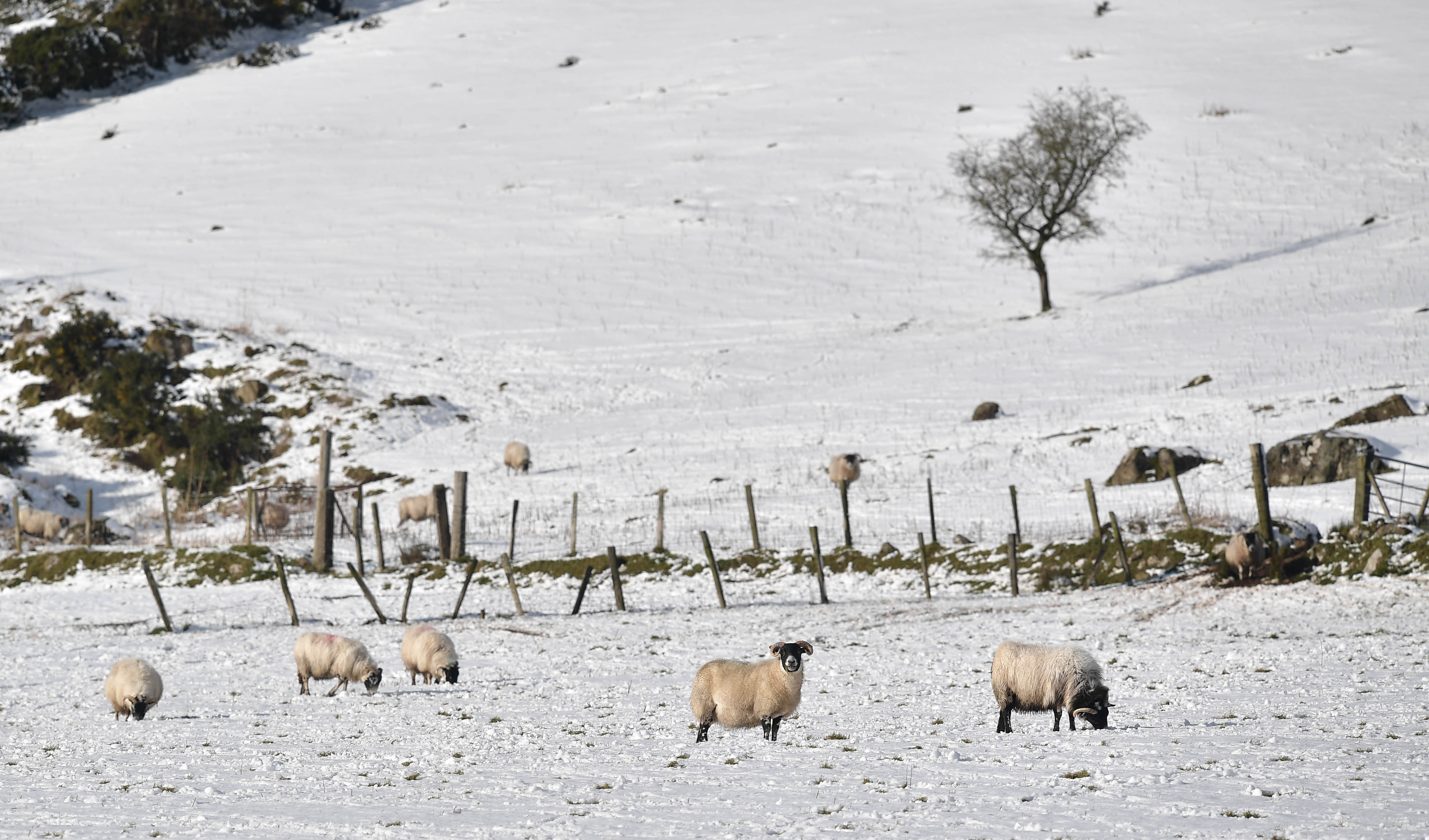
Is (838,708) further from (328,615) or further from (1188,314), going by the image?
(1188,314)

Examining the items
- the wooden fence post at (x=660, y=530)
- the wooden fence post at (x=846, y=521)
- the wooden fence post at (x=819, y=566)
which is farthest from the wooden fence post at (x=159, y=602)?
the wooden fence post at (x=846, y=521)

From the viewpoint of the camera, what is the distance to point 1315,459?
29.5 metres

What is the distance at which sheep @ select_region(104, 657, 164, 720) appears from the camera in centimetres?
1499

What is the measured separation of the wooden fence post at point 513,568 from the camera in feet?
80.4

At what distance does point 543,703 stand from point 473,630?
828 centimetres

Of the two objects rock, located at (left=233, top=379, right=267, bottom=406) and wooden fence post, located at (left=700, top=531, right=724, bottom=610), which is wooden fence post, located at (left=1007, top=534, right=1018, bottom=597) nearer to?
wooden fence post, located at (left=700, top=531, right=724, bottom=610)

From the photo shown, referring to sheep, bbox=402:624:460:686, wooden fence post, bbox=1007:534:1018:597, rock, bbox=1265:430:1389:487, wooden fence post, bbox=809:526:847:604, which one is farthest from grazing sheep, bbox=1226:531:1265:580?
sheep, bbox=402:624:460:686

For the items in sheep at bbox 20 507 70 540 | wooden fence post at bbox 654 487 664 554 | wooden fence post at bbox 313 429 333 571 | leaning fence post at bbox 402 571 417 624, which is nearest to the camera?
leaning fence post at bbox 402 571 417 624

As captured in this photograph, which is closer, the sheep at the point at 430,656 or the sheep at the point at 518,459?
the sheep at the point at 430,656

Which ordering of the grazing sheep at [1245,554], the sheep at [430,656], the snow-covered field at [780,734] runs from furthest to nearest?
the grazing sheep at [1245,554]
the sheep at [430,656]
the snow-covered field at [780,734]

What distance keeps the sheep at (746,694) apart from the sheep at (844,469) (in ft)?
79.3

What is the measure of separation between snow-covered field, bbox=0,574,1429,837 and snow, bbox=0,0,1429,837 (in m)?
0.09

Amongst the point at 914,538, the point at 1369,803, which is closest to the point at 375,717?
the point at 1369,803

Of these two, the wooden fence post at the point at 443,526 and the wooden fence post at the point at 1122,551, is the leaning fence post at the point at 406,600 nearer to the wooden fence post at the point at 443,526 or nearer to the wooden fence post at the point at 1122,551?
the wooden fence post at the point at 443,526
